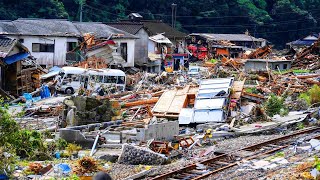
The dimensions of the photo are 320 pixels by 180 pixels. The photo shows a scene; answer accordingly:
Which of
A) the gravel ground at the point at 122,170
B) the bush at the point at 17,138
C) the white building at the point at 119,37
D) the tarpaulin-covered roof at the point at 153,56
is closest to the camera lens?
the gravel ground at the point at 122,170

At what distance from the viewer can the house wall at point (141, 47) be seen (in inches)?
1804

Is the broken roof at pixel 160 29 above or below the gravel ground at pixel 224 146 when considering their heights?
above

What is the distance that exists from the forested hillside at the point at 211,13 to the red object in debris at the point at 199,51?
11.9m

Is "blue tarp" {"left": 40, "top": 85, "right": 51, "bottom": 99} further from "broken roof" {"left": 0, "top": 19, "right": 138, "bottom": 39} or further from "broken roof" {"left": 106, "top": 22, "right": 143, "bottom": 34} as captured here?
"broken roof" {"left": 106, "top": 22, "right": 143, "bottom": 34}

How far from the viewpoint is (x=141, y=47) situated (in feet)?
Result: 151

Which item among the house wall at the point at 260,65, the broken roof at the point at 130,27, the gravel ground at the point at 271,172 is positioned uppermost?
the broken roof at the point at 130,27

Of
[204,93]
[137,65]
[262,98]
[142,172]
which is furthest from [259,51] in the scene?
[142,172]

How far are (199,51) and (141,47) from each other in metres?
20.8

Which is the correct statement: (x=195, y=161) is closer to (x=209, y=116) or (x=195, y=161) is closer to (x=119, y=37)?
(x=209, y=116)

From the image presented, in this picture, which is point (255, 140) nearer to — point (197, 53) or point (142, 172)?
point (142, 172)

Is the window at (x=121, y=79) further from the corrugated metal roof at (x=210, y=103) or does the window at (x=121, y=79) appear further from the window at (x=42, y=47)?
the corrugated metal roof at (x=210, y=103)

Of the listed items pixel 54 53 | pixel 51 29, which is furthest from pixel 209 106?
pixel 51 29

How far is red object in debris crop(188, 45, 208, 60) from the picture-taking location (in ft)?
213

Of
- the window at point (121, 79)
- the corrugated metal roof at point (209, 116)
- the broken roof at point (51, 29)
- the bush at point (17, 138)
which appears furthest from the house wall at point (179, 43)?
the bush at point (17, 138)
